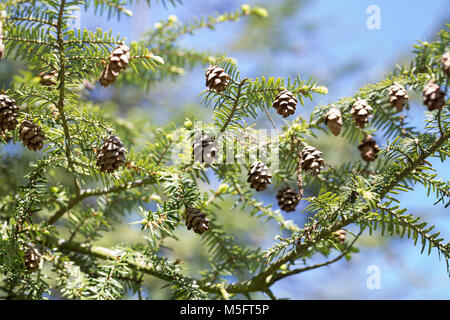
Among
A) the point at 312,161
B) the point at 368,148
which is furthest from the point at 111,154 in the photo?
the point at 368,148

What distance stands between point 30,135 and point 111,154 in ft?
0.50

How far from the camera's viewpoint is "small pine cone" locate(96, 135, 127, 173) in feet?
2.59

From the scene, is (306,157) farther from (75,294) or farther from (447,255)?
(75,294)

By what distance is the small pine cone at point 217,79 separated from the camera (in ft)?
2.61

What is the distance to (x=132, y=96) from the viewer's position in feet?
10.5

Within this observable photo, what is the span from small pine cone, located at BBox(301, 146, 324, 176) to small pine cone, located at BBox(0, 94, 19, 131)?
0.55 m

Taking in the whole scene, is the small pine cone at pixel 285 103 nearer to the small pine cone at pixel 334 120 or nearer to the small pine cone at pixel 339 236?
the small pine cone at pixel 334 120

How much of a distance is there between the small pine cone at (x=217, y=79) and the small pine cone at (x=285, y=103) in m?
0.10

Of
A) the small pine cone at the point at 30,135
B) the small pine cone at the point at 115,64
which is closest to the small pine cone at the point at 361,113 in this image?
the small pine cone at the point at 115,64

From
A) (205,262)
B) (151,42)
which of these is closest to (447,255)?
(151,42)

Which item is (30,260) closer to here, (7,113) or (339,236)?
(7,113)

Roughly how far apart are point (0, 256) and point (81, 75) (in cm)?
37

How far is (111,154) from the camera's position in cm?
79

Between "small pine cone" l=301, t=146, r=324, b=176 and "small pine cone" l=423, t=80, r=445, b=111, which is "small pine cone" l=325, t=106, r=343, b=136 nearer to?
"small pine cone" l=301, t=146, r=324, b=176
